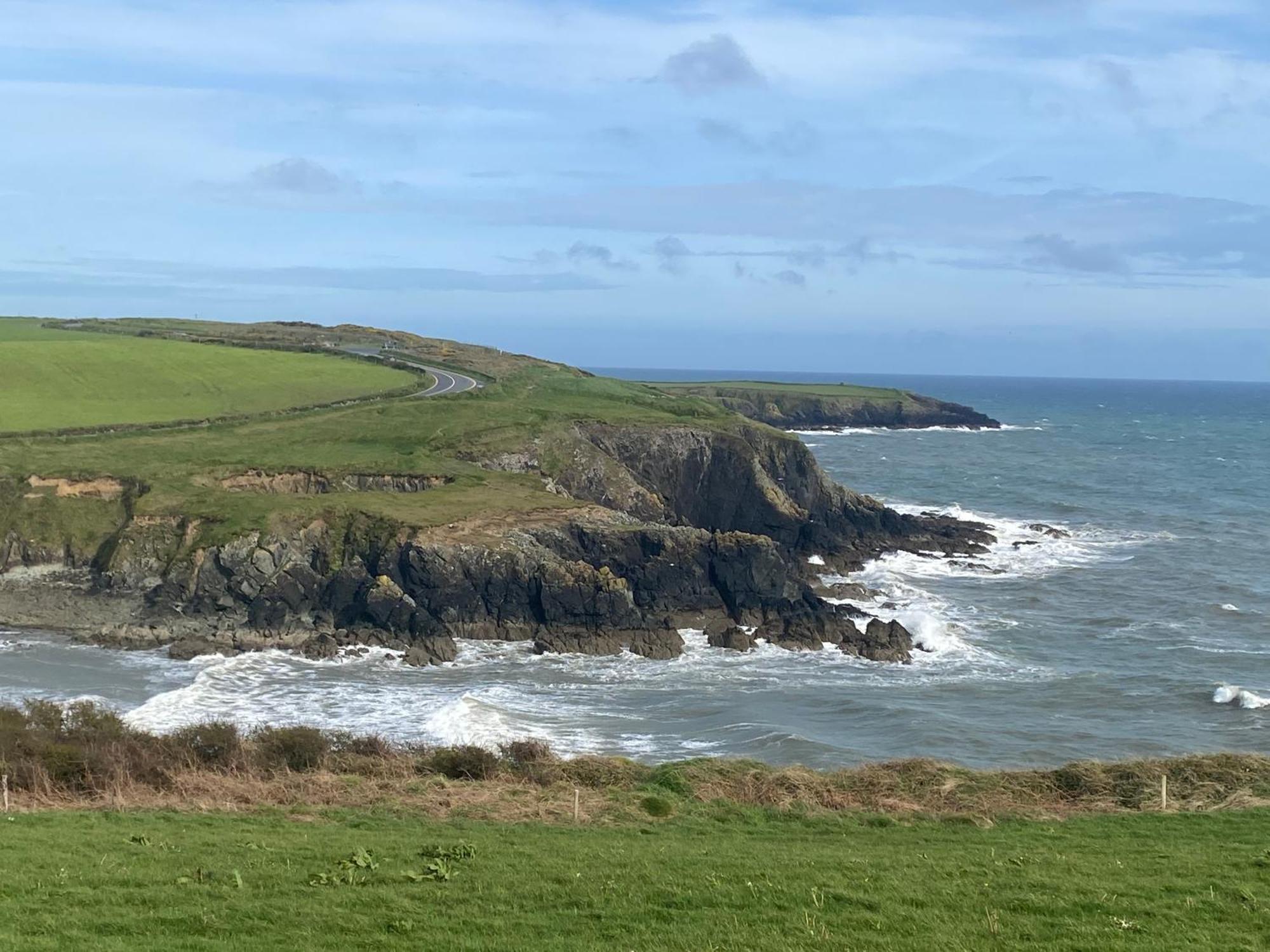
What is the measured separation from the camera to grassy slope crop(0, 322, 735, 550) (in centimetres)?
5053

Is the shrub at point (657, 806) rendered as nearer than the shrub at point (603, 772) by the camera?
Yes

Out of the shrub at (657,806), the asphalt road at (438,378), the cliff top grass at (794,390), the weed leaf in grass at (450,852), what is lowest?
the shrub at (657,806)

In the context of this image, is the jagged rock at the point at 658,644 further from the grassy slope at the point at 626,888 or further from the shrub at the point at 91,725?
the grassy slope at the point at 626,888

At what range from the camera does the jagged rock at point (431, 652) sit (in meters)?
42.7

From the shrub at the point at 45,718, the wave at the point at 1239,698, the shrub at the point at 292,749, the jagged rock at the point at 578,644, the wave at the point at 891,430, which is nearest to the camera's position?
the shrub at the point at 292,749

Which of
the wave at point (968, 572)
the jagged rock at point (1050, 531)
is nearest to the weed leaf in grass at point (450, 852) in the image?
the wave at point (968, 572)

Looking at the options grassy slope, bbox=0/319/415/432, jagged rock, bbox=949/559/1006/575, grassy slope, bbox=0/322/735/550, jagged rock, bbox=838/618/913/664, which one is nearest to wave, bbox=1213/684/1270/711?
jagged rock, bbox=838/618/913/664

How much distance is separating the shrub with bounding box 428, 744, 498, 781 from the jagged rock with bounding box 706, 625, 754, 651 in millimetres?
22052

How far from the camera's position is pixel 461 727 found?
1355 inches

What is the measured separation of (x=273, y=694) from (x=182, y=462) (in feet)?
74.7

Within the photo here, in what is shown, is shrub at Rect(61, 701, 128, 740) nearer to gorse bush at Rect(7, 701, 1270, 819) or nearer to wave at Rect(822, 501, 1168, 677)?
gorse bush at Rect(7, 701, 1270, 819)

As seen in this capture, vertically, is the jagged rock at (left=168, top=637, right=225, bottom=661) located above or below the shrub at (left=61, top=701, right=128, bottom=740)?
below

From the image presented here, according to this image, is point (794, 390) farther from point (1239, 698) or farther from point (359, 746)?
point (359, 746)

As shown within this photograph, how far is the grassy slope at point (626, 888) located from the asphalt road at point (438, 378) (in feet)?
208
